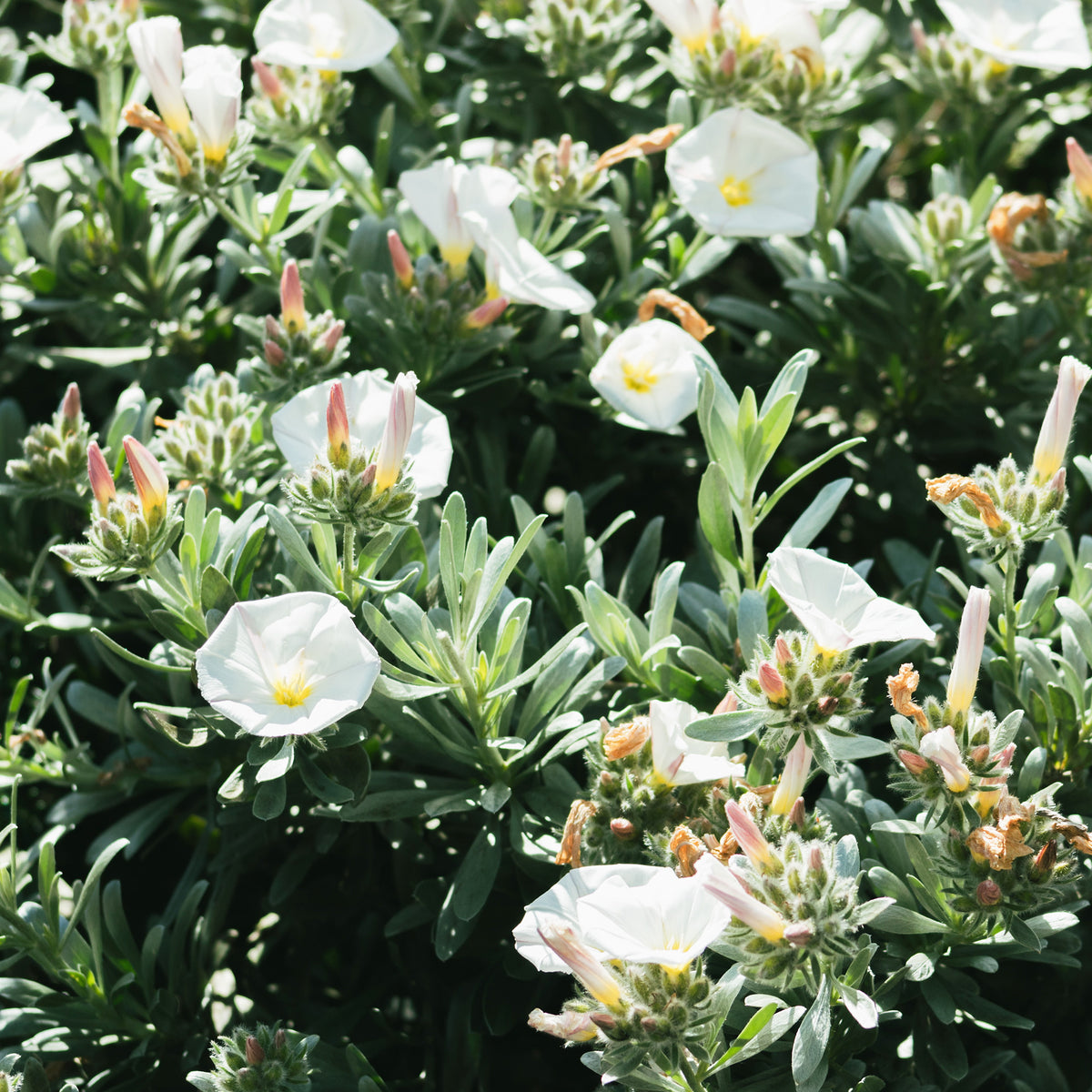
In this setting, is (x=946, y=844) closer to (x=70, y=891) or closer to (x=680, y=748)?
(x=680, y=748)

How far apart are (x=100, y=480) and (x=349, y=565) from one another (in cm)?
36

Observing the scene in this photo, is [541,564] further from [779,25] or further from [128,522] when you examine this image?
[779,25]

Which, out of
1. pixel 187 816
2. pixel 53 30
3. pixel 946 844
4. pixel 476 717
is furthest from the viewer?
pixel 53 30

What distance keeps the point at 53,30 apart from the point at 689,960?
8.33 feet

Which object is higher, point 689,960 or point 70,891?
point 689,960

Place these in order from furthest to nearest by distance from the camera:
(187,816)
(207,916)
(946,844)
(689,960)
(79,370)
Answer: (79,370)
(187,816)
(207,916)
(946,844)
(689,960)

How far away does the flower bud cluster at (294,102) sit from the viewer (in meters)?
2.03

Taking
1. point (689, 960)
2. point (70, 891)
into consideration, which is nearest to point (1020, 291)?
point (689, 960)

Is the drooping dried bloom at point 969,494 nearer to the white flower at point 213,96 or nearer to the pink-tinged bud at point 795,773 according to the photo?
the pink-tinged bud at point 795,773

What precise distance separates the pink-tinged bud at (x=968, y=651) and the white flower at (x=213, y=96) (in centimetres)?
133

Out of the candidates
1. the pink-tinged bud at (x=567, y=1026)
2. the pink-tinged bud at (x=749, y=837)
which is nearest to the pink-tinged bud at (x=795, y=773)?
the pink-tinged bud at (x=749, y=837)

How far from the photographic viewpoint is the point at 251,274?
6.63 ft

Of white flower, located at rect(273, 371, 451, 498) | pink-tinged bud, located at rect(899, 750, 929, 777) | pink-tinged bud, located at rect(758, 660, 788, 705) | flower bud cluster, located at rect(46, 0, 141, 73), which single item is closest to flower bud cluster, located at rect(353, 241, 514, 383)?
white flower, located at rect(273, 371, 451, 498)

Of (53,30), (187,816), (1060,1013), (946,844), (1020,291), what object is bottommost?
(1060,1013)
